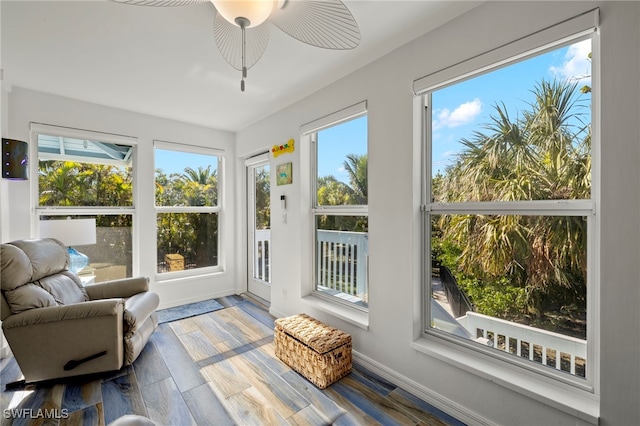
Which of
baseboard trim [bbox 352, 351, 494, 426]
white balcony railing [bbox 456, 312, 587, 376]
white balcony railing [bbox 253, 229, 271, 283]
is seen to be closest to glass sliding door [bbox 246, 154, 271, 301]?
white balcony railing [bbox 253, 229, 271, 283]

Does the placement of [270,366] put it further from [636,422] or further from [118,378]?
[636,422]

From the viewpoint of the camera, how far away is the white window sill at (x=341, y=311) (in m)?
2.30

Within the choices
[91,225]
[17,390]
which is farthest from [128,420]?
[91,225]

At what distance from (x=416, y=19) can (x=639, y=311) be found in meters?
1.83

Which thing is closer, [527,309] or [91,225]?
[527,309]

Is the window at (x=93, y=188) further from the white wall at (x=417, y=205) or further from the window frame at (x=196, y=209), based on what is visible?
the white wall at (x=417, y=205)

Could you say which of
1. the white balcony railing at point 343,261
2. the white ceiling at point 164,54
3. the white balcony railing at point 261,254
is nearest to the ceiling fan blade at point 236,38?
the white ceiling at point 164,54

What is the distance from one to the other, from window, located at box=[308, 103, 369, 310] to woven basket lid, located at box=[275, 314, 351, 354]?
42cm

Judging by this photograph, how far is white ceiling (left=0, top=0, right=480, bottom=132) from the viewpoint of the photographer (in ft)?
5.40

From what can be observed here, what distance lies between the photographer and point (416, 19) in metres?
1.72

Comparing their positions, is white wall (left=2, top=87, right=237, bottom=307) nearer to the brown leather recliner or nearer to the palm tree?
the brown leather recliner

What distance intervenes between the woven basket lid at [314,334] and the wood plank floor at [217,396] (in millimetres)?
273

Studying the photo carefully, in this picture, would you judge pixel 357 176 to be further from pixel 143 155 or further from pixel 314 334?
pixel 143 155

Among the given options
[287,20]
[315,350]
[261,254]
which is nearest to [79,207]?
[261,254]
